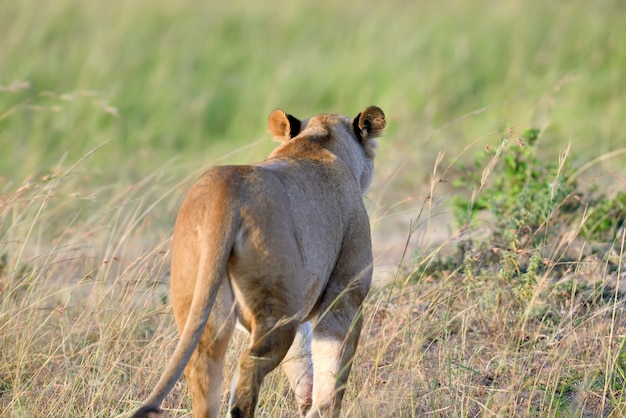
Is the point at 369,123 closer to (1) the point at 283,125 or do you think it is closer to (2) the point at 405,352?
(1) the point at 283,125

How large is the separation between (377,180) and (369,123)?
11.2 feet

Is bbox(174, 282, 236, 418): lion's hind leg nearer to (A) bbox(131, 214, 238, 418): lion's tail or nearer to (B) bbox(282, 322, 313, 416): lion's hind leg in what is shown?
(A) bbox(131, 214, 238, 418): lion's tail

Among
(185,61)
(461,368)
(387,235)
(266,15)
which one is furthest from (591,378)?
(266,15)

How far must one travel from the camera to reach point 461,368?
401 cm

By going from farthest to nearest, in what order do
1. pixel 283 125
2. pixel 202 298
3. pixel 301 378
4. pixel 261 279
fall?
pixel 283 125 < pixel 301 378 < pixel 261 279 < pixel 202 298

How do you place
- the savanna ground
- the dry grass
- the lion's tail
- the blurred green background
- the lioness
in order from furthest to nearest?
the blurred green background, the savanna ground, the dry grass, the lioness, the lion's tail

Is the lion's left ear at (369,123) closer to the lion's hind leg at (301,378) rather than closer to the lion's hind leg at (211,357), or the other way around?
the lion's hind leg at (301,378)

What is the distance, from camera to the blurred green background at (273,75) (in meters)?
8.66

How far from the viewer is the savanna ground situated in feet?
13.0

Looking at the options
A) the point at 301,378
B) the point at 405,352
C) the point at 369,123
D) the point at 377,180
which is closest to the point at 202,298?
the point at 301,378

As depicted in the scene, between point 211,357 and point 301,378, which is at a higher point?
point 211,357

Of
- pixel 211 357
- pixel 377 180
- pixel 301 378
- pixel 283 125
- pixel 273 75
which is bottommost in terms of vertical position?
pixel 377 180

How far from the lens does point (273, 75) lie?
1012cm

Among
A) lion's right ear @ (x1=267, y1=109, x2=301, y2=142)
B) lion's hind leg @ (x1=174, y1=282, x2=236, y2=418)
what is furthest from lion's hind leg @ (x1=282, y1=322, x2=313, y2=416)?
lion's right ear @ (x1=267, y1=109, x2=301, y2=142)
